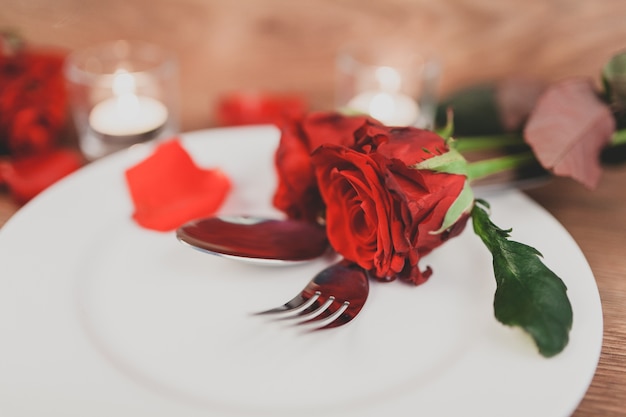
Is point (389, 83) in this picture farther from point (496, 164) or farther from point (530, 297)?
point (530, 297)

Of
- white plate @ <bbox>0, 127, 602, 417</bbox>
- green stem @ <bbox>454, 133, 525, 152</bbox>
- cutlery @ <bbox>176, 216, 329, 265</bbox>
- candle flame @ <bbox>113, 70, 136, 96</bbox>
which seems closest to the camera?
white plate @ <bbox>0, 127, 602, 417</bbox>

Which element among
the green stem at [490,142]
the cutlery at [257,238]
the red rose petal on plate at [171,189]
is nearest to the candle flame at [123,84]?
the red rose petal on plate at [171,189]

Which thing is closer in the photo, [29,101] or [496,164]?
[496,164]

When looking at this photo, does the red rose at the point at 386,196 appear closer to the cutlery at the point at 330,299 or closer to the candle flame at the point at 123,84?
the cutlery at the point at 330,299

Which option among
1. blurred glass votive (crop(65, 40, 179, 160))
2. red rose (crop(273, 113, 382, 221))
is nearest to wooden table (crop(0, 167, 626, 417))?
blurred glass votive (crop(65, 40, 179, 160))

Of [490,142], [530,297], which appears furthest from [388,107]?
[530,297]

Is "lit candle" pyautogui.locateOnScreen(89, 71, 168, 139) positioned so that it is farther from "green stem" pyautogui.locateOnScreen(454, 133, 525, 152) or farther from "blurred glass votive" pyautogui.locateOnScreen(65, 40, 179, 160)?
"green stem" pyautogui.locateOnScreen(454, 133, 525, 152)
